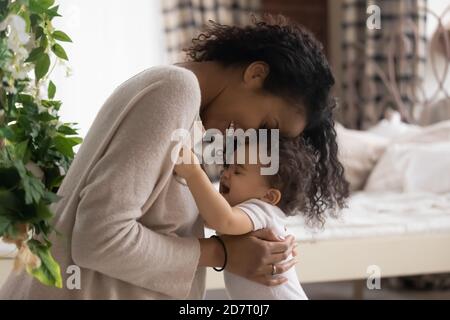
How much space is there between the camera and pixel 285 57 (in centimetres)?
106

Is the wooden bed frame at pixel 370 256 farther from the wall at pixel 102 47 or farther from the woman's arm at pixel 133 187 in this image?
the wall at pixel 102 47

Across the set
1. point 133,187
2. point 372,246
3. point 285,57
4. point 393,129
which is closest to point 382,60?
point 393,129

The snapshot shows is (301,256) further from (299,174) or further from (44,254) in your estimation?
(44,254)

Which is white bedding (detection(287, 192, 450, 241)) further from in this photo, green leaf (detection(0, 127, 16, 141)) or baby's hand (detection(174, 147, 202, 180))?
green leaf (detection(0, 127, 16, 141))

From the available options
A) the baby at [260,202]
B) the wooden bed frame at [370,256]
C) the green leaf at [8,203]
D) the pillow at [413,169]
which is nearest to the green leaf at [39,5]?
the green leaf at [8,203]

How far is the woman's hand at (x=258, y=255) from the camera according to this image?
1044 mm

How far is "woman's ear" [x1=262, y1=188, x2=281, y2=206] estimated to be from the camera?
1.23 m

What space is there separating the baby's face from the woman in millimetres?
115

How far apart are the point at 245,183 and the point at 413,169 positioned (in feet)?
5.27

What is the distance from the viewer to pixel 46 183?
3.14ft

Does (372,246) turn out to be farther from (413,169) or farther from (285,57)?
(285,57)

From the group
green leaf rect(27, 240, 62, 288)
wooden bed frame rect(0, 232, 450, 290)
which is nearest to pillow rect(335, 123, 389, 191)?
wooden bed frame rect(0, 232, 450, 290)

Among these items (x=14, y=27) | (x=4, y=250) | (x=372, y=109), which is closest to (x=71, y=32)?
(x=4, y=250)

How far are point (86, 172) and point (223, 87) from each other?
0.29 meters
